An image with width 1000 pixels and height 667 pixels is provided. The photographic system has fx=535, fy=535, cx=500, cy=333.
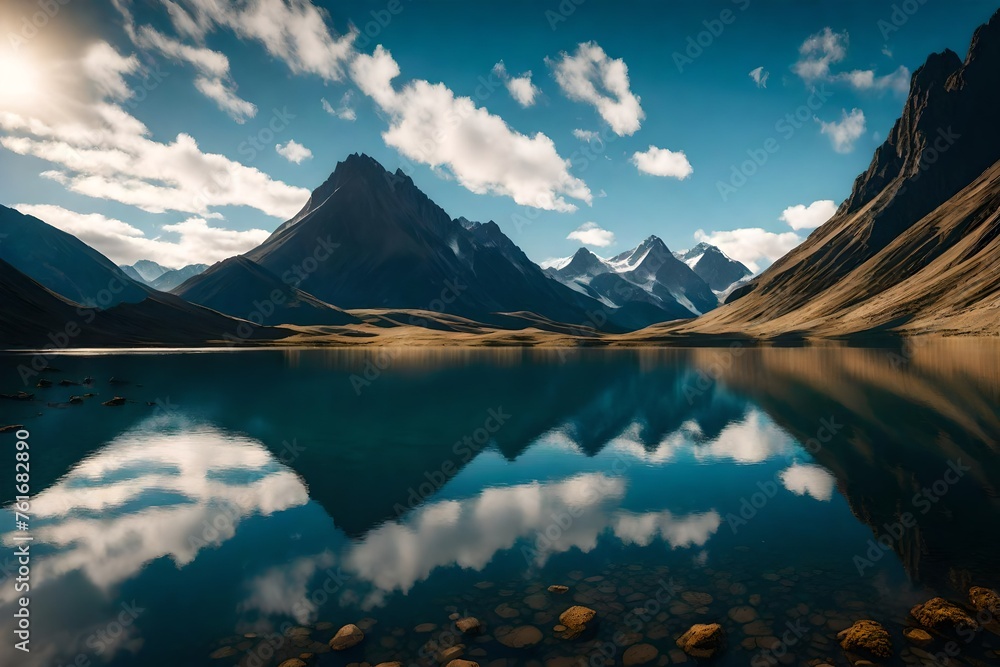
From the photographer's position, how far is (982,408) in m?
51.2

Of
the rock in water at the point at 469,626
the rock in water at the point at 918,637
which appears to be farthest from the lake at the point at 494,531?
the rock in water at the point at 469,626

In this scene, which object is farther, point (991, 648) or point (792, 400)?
point (792, 400)

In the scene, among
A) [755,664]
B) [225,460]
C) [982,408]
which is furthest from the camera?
[982,408]

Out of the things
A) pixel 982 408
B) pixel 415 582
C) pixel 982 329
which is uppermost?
pixel 982 329

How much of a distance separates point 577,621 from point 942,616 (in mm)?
10382

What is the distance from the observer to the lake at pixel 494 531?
51.5 feet

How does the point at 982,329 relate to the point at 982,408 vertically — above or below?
above

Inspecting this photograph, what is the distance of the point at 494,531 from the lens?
2453 centimetres

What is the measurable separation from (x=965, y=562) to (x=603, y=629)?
48.2 feet

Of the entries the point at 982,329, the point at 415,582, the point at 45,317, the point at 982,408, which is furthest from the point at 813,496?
the point at 45,317

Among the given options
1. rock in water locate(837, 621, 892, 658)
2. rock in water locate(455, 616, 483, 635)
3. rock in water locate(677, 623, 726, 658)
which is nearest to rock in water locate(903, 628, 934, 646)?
rock in water locate(837, 621, 892, 658)

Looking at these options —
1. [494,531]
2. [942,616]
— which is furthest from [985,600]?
[494,531]

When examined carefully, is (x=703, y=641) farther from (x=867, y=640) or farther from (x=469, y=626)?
(x=469, y=626)

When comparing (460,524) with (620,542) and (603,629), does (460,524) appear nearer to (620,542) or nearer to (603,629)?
(620,542)
